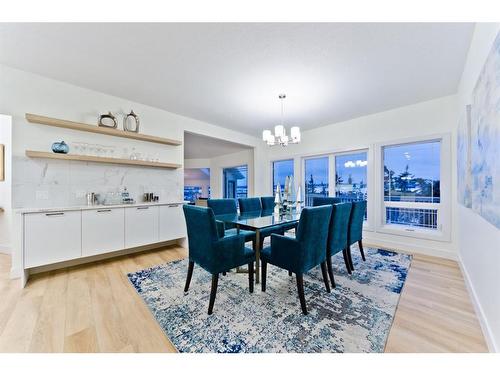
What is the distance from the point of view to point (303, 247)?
172 centimetres

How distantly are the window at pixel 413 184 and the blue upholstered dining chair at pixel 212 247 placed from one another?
3233 mm

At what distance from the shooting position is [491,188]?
1218 millimetres

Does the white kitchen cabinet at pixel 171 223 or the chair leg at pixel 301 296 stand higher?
the white kitchen cabinet at pixel 171 223

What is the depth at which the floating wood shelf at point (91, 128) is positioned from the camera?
245 cm

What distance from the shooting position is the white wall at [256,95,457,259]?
304 cm

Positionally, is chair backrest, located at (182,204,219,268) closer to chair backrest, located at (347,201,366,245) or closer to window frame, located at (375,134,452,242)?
chair backrest, located at (347,201,366,245)

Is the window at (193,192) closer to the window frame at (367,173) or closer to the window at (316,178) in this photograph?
the window at (316,178)

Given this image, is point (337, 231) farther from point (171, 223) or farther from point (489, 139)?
point (171, 223)

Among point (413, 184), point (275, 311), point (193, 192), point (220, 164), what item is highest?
point (220, 164)

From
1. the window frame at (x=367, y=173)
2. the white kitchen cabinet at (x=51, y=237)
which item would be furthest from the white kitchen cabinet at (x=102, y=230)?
the window frame at (x=367, y=173)

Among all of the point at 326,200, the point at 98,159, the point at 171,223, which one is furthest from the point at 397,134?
the point at 98,159

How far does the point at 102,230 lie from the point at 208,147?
13.5 ft

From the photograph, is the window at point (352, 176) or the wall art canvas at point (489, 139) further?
the window at point (352, 176)

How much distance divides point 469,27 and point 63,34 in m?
3.69
